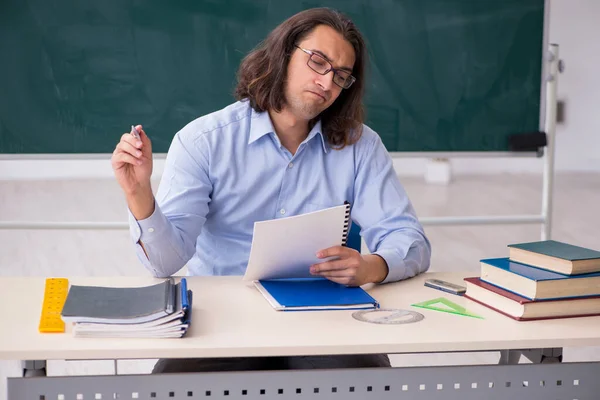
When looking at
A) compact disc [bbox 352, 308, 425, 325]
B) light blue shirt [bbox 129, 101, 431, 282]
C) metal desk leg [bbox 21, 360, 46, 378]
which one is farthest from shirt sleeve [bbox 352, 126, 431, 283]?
metal desk leg [bbox 21, 360, 46, 378]

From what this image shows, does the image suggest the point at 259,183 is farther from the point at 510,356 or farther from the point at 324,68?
the point at 510,356

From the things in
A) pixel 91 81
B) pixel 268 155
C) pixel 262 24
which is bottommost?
pixel 268 155

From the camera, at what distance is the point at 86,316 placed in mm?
1348

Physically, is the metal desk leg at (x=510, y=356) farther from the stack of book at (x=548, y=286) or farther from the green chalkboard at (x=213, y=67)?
the green chalkboard at (x=213, y=67)

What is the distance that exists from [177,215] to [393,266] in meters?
0.51

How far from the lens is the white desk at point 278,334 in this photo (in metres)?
1.31

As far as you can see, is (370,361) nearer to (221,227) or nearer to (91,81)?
(221,227)

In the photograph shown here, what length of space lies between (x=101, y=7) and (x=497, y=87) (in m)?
1.60

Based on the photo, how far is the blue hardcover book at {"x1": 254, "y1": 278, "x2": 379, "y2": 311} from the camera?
61.1 inches

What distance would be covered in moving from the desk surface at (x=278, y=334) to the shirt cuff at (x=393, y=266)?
151 millimetres

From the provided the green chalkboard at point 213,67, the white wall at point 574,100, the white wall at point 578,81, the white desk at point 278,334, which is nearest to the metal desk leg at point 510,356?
the white desk at point 278,334

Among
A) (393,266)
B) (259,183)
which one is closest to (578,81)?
(259,183)

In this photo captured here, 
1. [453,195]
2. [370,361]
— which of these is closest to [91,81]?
[370,361]

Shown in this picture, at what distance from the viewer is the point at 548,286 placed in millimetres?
1505
